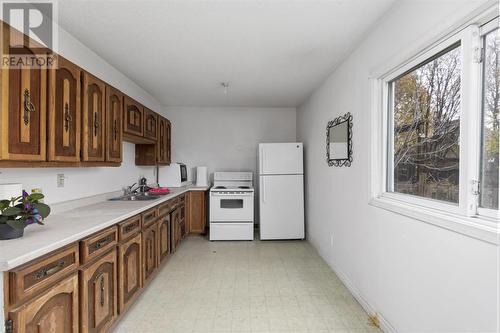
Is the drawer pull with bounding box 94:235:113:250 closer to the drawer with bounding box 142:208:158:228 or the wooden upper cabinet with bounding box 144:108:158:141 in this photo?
the drawer with bounding box 142:208:158:228

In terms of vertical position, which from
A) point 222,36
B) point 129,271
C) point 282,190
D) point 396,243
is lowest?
point 129,271

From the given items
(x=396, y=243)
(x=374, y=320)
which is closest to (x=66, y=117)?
(x=396, y=243)

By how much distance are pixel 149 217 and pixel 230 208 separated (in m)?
1.89

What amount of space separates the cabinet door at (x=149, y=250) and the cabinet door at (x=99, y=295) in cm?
58

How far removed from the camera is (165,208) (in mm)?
3371

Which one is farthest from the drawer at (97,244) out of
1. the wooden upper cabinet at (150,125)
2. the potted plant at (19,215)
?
the wooden upper cabinet at (150,125)

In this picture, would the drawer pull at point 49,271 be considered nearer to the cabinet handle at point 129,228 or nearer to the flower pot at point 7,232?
the flower pot at point 7,232

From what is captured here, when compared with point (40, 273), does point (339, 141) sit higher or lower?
higher

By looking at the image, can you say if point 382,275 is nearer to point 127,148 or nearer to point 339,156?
point 339,156

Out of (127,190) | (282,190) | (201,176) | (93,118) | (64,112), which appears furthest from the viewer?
(201,176)

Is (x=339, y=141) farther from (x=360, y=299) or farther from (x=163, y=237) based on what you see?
(x=163, y=237)

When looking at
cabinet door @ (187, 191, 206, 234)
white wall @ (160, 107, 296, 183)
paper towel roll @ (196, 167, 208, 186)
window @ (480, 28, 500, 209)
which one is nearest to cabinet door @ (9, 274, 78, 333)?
window @ (480, 28, 500, 209)

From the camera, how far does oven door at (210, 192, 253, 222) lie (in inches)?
179

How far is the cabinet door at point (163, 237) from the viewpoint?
3156mm
